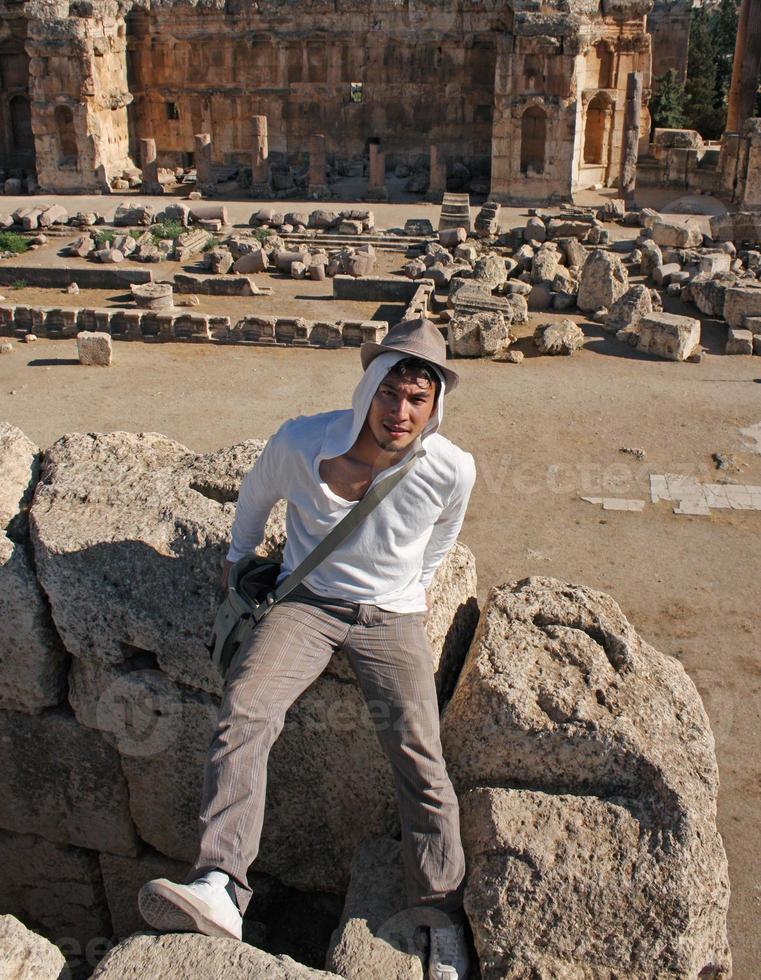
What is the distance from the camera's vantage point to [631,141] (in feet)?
79.4

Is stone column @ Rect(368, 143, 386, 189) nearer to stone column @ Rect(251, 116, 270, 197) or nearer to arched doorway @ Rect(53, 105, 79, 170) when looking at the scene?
stone column @ Rect(251, 116, 270, 197)

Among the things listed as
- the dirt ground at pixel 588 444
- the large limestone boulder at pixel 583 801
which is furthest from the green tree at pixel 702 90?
the large limestone boulder at pixel 583 801

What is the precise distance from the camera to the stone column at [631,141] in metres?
24.3

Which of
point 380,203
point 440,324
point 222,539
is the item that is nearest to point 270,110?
point 380,203

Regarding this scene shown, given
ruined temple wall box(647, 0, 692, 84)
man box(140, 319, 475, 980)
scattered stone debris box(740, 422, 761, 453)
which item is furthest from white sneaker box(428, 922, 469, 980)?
ruined temple wall box(647, 0, 692, 84)

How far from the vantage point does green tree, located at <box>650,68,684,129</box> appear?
30.6m

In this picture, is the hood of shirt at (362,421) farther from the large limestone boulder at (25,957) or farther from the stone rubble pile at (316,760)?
the large limestone boulder at (25,957)

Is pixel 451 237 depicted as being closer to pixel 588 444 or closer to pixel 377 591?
pixel 588 444

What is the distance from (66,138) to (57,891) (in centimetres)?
2611

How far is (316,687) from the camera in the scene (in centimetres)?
338

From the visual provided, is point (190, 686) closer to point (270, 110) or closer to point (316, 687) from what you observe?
point (316, 687)

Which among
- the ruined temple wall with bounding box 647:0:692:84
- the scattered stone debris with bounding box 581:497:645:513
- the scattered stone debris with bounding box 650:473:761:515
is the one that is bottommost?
the scattered stone debris with bounding box 581:497:645:513

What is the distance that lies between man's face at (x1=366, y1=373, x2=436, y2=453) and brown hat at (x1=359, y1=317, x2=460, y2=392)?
0.29ft

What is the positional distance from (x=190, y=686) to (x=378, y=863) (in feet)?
3.02
